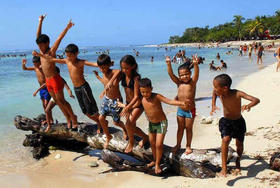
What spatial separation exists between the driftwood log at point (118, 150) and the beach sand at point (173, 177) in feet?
0.56

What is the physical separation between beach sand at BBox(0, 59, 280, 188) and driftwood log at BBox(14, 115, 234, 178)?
6.8 inches

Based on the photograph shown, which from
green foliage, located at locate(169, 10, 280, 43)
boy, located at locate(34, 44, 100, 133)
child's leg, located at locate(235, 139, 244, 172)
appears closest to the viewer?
child's leg, located at locate(235, 139, 244, 172)

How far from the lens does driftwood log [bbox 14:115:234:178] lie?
4.81m

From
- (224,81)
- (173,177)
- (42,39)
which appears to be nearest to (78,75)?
(42,39)

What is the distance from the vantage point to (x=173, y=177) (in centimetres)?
503

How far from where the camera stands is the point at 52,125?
6.82 meters

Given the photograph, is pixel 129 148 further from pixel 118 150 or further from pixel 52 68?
pixel 52 68

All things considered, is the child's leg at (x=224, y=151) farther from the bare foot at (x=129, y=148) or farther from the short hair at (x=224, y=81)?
the bare foot at (x=129, y=148)

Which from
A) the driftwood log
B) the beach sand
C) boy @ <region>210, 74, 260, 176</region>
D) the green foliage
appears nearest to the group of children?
boy @ <region>210, 74, 260, 176</region>

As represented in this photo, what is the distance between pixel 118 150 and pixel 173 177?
136 cm

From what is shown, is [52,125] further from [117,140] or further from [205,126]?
[205,126]

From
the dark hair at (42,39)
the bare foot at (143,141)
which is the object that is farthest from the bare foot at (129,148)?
the dark hair at (42,39)

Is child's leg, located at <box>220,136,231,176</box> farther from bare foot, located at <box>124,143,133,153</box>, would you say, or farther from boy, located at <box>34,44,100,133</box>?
boy, located at <box>34,44,100,133</box>

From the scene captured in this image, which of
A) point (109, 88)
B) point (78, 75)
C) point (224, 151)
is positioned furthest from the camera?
point (78, 75)
